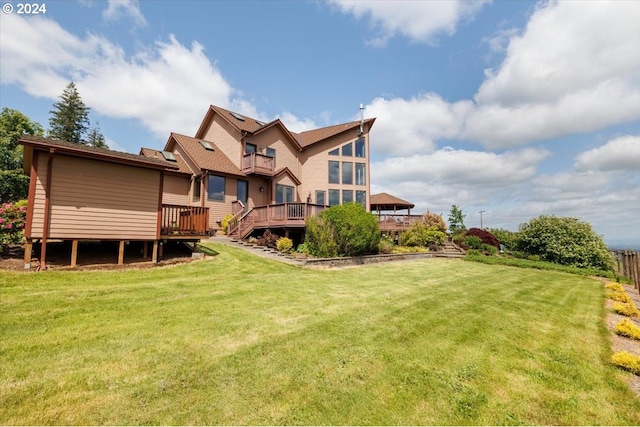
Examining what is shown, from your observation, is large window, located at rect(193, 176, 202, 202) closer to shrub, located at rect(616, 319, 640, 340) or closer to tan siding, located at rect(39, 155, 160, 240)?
tan siding, located at rect(39, 155, 160, 240)

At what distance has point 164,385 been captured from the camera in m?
3.16

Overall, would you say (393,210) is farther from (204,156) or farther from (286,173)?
(204,156)

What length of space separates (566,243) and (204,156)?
2650cm

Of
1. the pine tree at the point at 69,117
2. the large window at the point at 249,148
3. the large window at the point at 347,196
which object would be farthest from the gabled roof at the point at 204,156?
the pine tree at the point at 69,117

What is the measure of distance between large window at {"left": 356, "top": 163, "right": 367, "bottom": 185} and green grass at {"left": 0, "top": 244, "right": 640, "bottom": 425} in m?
20.4

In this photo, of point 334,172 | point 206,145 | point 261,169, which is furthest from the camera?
point 334,172

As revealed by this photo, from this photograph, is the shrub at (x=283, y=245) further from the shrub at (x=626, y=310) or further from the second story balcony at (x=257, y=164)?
the shrub at (x=626, y=310)

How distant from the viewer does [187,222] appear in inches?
429

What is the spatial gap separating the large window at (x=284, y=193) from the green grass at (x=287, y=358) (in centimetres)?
1559

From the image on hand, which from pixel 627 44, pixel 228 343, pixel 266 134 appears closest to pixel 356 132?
pixel 266 134

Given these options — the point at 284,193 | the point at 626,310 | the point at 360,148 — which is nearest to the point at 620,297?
the point at 626,310

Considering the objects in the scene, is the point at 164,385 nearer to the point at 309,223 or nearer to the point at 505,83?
the point at 309,223

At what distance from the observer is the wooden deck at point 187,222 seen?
10664mm

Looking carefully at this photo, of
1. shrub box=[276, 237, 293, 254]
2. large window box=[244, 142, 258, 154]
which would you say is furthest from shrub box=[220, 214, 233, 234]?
large window box=[244, 142, 258, 154]
